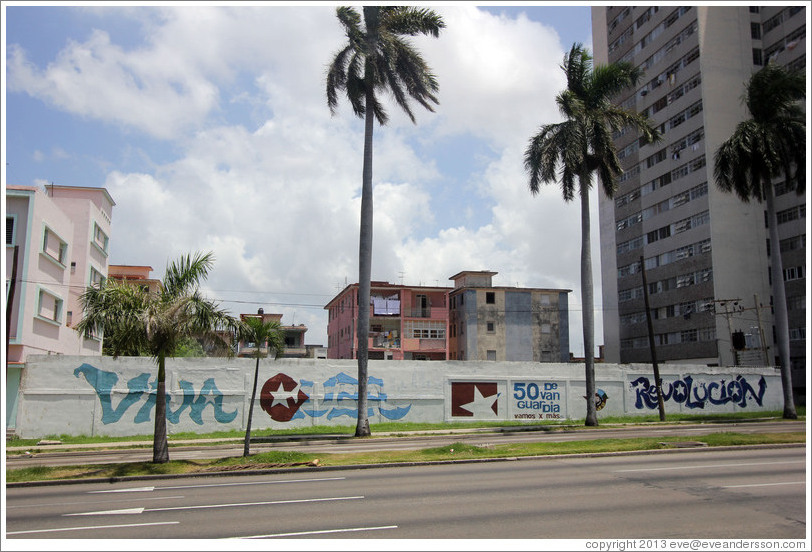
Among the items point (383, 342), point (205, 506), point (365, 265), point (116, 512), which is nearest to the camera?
point (116, 512)

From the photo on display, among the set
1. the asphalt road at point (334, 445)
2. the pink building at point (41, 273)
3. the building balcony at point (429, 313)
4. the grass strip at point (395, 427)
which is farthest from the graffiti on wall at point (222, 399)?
→ the building balcony at point (429, 313)

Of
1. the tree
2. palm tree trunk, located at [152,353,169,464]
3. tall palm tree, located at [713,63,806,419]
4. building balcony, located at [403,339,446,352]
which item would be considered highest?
tall palm tree, located at [713,63,806,419]

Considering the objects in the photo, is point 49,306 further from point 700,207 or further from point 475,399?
point 700,207

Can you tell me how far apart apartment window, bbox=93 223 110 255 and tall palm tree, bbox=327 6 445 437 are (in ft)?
79.9

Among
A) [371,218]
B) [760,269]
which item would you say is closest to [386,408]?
[371,218]

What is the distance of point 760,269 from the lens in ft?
210

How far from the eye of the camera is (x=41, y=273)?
32406mm

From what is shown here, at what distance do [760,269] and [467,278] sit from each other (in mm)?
28746

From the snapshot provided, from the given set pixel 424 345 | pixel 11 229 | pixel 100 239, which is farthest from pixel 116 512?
pixel 424 345

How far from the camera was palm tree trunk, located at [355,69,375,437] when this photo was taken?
28.2 meters

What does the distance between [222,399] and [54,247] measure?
13.0m

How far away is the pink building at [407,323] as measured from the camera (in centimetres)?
6556

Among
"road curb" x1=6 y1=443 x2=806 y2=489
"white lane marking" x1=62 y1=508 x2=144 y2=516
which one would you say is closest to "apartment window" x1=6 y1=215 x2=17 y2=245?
"road curb" x1=6 y1=443 x2=806 y2=489

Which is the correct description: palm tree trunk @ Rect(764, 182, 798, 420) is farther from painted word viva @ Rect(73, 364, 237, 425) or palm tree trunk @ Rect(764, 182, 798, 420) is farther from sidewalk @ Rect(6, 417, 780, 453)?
painted word viva @ Rect(73, 364, 237, 425)
